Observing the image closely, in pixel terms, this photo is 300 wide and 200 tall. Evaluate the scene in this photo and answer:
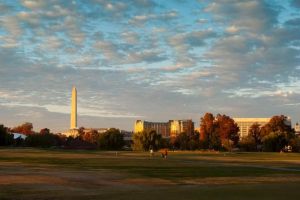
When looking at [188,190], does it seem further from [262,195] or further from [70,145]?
[70,145]

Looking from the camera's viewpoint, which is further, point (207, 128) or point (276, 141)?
point (207, 128)

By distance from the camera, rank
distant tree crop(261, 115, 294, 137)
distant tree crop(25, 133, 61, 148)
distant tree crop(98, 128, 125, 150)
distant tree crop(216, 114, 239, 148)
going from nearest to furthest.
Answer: distant tree crop(98, 128, 125, 150) → distant tree crop(261, 115, 294, 137) → distant tree crop(216, 114, 239, 148) → distant tree crop(25, 133, 61, 148)

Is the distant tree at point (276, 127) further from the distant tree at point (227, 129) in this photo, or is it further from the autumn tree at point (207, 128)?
the autumn tree at point (207, 128)

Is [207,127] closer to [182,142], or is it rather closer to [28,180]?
[182,142]

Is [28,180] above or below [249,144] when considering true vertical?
below

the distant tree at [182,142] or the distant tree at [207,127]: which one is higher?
the distant tree at [207,127]

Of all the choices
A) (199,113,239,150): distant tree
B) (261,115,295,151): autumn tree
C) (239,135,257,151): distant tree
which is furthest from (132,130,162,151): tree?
Answer: (239,135,257,151): distant tree

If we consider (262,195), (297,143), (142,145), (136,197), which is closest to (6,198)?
(136,197)

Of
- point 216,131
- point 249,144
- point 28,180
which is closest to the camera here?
point 28,180

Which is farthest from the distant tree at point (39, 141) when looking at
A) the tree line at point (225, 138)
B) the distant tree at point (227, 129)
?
the distant tree at point (227, 129)

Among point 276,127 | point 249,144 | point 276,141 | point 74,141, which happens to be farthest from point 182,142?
point 74,141

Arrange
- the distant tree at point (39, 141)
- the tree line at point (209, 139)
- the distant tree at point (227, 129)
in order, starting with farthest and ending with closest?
the distant tree at point (39, 141)
the distant tree at point (227, 129)
the tree line at point (209, 139)

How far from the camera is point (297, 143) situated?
484 ft

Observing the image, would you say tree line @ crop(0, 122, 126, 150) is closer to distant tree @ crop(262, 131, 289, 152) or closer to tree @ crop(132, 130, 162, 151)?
tree @ crop(132, 130, 162, 151)
